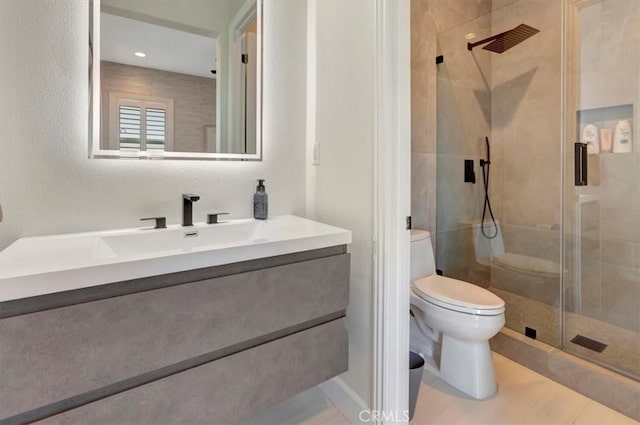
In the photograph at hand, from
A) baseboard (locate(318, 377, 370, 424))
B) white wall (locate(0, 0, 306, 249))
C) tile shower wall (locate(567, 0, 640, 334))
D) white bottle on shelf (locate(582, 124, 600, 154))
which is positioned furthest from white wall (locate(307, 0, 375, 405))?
white bottle on shelf (locate(582, 124, 600, 154))

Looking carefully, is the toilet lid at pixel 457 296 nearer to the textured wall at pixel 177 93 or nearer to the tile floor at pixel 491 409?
the tile floor at pixel 491 409

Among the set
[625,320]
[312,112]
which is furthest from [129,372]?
[625,320]

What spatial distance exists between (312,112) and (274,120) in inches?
8.0

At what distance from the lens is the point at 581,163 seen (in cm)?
211

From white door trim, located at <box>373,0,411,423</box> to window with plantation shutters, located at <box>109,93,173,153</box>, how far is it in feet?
2.90

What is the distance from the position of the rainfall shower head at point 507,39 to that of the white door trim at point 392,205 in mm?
1542

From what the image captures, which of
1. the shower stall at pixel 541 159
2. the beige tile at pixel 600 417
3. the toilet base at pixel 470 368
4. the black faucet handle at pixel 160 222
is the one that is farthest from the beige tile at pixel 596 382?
the black faucet handle at pixel 160 222

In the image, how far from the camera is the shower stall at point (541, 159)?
1979 millimetres

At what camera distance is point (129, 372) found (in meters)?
0.83

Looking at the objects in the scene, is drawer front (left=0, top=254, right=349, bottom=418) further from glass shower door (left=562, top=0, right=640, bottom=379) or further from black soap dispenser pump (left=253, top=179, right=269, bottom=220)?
A: glass shower door (left=562, top=0, right=640, bottom=379)

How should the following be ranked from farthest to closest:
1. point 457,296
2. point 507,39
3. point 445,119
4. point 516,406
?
point 507,39, point 445,119, point 457,296, point 516,406

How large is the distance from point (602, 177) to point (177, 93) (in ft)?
8.30

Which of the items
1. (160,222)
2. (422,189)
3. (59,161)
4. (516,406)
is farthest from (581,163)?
(59,161)

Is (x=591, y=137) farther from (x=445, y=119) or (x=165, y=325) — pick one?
(x=165, y=325)
